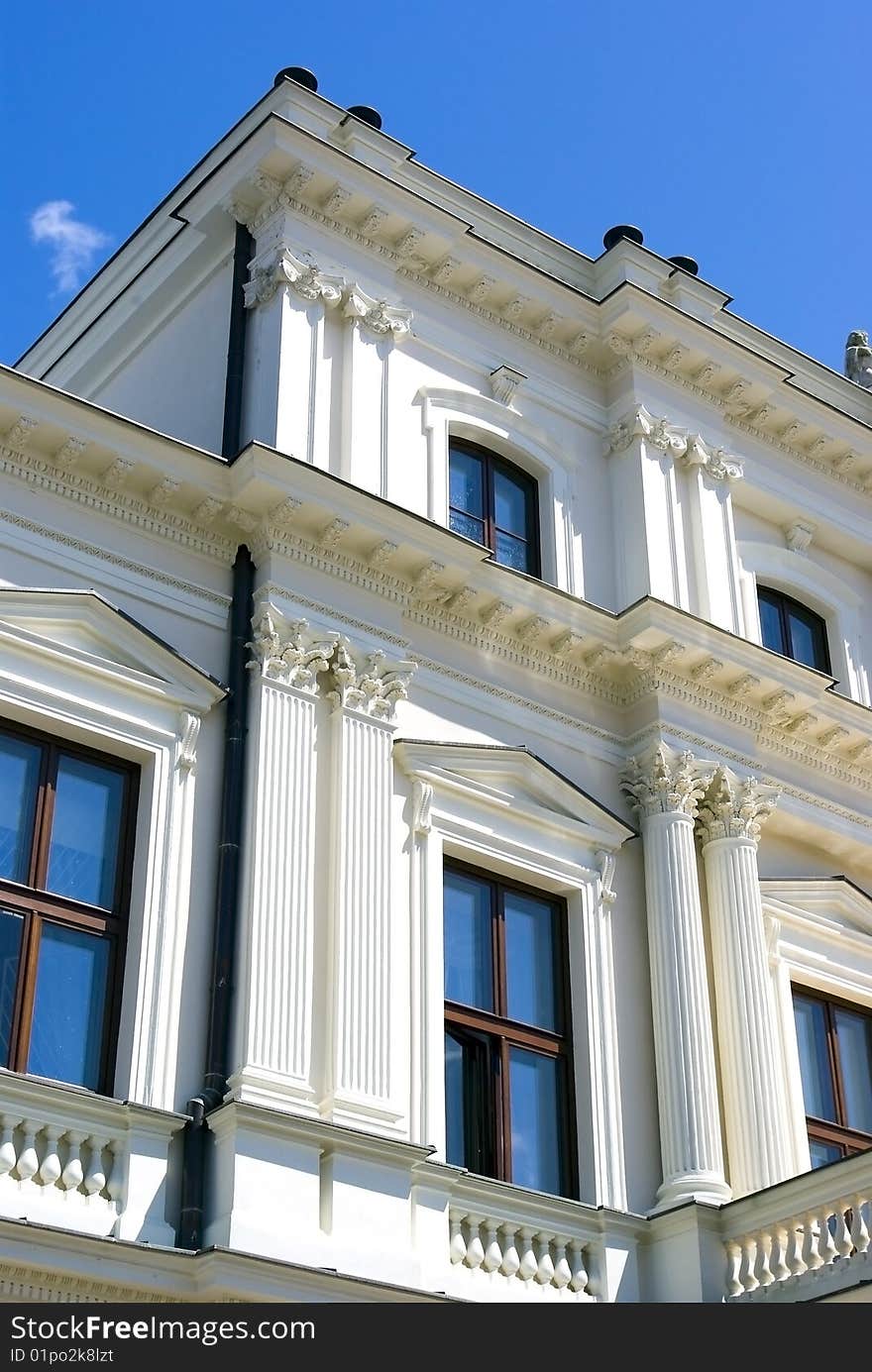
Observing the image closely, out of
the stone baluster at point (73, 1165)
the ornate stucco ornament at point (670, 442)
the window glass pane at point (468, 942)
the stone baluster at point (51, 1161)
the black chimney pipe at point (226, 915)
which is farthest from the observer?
the ornate stucco ornament at point (670, 442)

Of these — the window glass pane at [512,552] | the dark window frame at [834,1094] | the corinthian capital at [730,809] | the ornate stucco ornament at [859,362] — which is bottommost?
the dark window frame at [834,1094]

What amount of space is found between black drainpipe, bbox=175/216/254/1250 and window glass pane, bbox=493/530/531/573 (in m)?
2.89

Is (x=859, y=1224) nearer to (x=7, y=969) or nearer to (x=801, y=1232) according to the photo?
(x=801, y=1232)

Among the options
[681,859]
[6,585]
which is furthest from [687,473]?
[6,585]

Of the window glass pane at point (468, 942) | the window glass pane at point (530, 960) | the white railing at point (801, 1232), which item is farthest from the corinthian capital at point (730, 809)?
the white railing at point (801, 1232)

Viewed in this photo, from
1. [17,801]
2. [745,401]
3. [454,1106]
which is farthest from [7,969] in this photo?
[745,401]

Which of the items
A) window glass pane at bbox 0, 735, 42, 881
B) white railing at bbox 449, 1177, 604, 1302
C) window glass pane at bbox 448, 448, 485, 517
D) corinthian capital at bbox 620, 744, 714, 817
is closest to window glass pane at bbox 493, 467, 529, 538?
window glass pane at bbox 448, 448, 485, 517

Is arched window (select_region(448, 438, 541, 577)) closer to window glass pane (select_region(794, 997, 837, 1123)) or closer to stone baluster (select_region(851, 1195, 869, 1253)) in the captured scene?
window glass pane (select_region(794, 997, 837, 1123))

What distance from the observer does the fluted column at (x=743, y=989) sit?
634 inches

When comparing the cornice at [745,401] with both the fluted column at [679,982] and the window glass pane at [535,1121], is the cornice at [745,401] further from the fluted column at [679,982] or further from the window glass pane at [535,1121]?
the window glass pane at [535,1121]

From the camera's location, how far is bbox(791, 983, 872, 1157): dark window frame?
57.1 ft

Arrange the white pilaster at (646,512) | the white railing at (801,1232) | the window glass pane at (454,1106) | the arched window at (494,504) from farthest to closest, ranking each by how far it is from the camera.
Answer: the white pilaster at (646,512)
the arched window at (494,504)
the window glass pane at (454,1106)
the white railing at (801,1232)

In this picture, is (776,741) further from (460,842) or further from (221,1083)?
(221,1083)

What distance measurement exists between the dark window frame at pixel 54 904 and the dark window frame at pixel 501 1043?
2831mm
